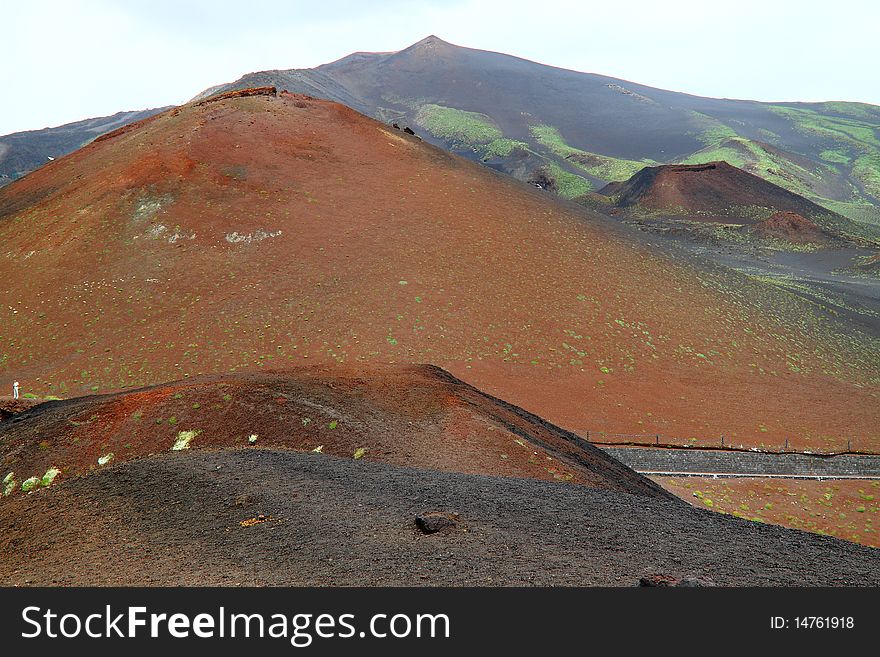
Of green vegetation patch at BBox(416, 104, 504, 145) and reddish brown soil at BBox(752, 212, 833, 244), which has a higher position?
green vegetation patch at BBox(416, 104, 504, 145)

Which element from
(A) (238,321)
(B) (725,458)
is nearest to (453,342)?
(A) (238,321)

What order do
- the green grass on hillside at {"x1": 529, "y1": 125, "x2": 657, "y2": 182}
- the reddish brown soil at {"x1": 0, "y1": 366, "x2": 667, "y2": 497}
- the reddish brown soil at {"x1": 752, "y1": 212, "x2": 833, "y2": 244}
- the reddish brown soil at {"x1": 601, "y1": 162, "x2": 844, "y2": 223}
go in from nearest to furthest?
1. the reddish brown soil at {"x1": 0, "y1": 366, "x2": 667, "y2": 497}
2. the reddish brown soil at {"x1": 752, "y1": 212, "x2": 833, "y2": 244}
3. the reddish brown soil at {"x1": 601, "y1": 162, "x2": 844, "y2": 223}
4. the green grass on hillside at {"x1": 529, "y1": 125, "x2": 657, "y2": 182}

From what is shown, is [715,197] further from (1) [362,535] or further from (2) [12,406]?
(1) [362,535]

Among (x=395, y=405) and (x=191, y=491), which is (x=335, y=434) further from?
(x=191, y=491)

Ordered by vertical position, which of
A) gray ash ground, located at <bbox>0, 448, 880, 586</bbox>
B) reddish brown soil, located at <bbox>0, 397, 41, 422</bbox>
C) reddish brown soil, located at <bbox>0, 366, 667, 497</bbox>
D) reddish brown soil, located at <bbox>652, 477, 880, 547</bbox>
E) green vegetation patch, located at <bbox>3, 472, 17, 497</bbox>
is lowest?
reddish brown soil, located at <bbox>652, 477, 880, 547</bbox>

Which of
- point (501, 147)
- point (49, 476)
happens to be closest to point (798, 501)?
point (49, 476)

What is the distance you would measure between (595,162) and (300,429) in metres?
153

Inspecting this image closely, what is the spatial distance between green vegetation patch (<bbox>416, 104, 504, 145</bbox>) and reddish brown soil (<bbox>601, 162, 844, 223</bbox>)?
52448mm

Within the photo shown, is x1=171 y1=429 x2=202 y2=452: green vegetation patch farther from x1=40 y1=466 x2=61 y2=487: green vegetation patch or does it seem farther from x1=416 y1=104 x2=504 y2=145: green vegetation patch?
x1=416 y1=104 x2=504 y2=145: green vegetation patch

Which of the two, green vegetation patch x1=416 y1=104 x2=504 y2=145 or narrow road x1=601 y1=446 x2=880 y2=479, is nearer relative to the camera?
narrow road x1=601 y1=446 x2=880 y2=479

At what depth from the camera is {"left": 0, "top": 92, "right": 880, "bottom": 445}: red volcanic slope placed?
32.2 meters

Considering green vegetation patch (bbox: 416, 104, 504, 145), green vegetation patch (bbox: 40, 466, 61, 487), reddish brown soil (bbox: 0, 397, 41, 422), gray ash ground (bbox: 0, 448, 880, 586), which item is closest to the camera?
gray ash ground (bbox: 0, 448, 880, 586)

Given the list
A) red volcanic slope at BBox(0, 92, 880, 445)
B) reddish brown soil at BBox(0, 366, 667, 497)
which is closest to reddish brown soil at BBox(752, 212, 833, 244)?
red volcanic slope at BBox(0, 92, 880, 445)

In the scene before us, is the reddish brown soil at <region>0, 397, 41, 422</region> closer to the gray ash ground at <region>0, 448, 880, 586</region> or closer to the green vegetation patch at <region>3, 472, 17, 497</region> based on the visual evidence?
the green vegetation patch at <region>3, 472, 17, 497</region>
